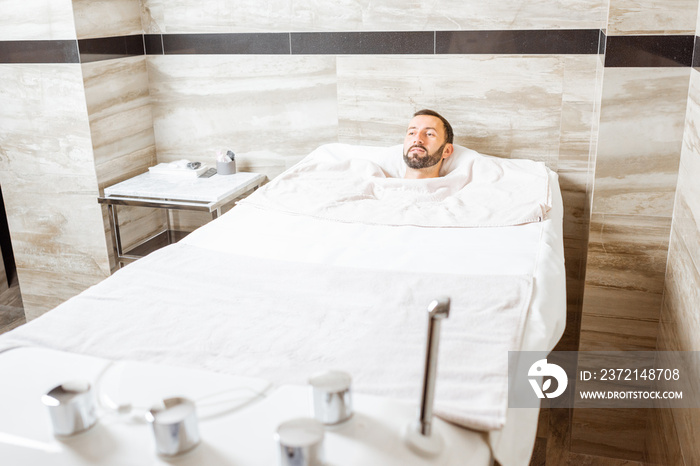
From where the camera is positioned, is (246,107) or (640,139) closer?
(640,139)

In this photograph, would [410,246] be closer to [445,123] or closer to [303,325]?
[303,325]

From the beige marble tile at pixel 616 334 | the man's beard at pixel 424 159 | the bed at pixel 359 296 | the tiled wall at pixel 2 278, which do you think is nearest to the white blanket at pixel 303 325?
the bed at pixel 359 296

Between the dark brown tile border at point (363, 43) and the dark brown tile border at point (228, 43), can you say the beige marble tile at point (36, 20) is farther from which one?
the dark brown tile border at point (363, 43)

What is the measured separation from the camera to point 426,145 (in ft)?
7.73

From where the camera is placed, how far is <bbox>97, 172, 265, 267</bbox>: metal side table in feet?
8.23

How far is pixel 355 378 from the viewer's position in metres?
1.14

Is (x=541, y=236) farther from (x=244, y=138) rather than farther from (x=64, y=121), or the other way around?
(x=64, y=121)

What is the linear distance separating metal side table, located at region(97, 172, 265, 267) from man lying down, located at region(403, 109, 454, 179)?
0.75 meters

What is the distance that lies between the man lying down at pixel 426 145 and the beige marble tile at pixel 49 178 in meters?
1.34

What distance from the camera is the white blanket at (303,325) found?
114 cm

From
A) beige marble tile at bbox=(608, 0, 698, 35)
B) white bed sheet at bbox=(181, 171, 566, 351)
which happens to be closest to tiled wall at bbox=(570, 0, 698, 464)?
beige marble tile at bbox=(608, 0, 698, 35)

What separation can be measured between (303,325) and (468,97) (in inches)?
61.2

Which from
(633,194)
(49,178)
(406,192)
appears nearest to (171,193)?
(49,178)

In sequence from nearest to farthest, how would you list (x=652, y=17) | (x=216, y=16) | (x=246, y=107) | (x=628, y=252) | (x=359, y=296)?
(x=359, y=296)
(x=652, y=17)
(x=628, y=252)
(x=216, y=16)
(x=246, y=107)
